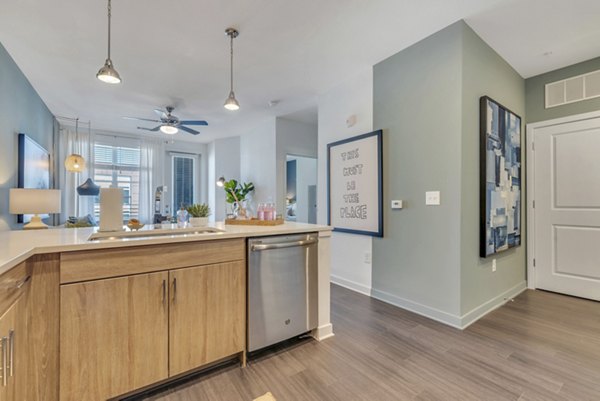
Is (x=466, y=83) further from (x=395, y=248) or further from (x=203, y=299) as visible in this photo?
(x=203, y=299)

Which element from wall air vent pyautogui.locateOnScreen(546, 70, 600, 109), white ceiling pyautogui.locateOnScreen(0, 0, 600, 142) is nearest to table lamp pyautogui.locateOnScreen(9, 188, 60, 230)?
white ceiling pyautogui.locateOnScreen(0, 0, 600, 142)

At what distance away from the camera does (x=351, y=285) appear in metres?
3.65

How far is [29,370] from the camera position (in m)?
1.27

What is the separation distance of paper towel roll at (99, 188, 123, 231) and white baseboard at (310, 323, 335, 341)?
1.72 m

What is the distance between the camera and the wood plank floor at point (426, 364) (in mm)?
1699

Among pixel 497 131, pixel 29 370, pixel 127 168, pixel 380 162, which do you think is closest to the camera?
pixel 29 370

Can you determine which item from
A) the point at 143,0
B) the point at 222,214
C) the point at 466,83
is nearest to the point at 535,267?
the point at 466,83

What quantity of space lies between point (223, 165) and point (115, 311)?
5911mm

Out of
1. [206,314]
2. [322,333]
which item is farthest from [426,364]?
[206,314]

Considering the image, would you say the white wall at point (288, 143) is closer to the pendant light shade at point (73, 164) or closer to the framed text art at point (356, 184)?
the framed text art at point (356, 184)

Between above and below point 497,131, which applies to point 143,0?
above

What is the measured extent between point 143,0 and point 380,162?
8.90ft

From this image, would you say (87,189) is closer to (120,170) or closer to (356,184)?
(120,170)

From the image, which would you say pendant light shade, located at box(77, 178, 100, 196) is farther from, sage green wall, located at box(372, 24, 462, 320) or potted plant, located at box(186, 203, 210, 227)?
sage green wall, located at box(372, 24, 462, 320)
